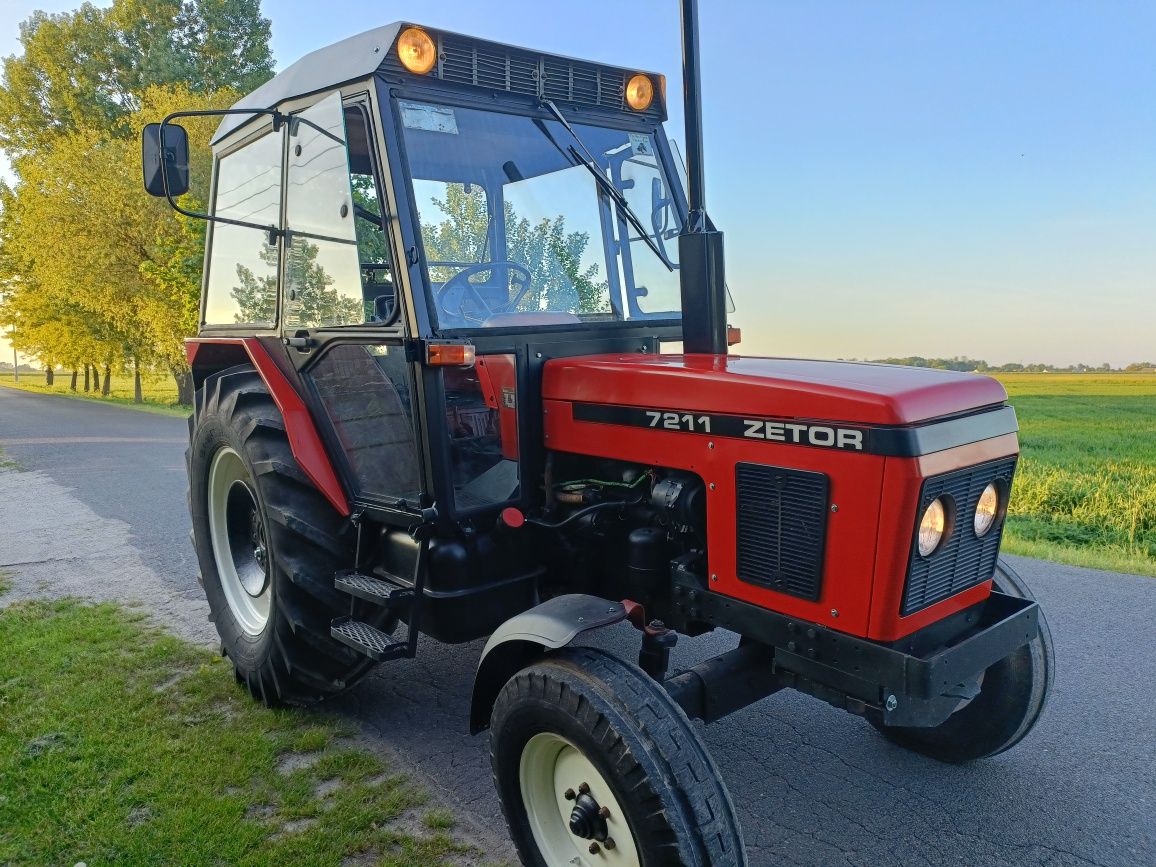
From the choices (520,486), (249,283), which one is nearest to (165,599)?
(249,283)

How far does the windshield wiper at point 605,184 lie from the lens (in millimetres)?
3049

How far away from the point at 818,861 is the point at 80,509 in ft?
25.0

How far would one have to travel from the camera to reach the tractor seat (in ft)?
9.29

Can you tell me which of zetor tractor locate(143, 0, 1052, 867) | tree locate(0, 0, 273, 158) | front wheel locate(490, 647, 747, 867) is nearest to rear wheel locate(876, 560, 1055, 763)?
zetor tractor locate(143, 0, 1052, 867)

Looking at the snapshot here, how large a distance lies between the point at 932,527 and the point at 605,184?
1.75 meters

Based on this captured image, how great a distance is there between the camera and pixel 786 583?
7.29 feet

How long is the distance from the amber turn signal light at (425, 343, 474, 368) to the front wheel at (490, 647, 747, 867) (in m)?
0.94

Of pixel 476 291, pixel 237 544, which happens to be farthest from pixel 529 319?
pixel 237 544

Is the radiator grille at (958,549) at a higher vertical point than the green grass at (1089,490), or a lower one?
higher

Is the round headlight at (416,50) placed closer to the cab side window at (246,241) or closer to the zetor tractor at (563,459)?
the zetor tractor at (563,459)

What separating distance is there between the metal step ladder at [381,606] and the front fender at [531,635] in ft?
1.23

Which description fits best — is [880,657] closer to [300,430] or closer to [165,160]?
[300,430]

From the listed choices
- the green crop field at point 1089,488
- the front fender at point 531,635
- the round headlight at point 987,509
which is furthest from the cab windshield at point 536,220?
the green crop field at point 1089,488

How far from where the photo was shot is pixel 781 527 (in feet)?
7.26
